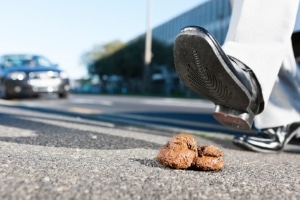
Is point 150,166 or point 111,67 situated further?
point 111,67

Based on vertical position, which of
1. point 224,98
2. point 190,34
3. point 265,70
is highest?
point 190,34

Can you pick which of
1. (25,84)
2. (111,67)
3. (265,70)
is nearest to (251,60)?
(265,70)

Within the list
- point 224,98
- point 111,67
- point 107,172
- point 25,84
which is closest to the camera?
point 107,172

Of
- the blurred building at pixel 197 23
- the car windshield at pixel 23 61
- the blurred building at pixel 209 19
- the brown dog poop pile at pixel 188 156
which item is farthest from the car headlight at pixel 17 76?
the blurred building at pixel 209 19

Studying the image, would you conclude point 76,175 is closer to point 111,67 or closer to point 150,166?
point 150,166

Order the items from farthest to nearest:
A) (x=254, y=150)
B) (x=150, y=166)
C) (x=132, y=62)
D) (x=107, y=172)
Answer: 1. (x=132, y=62)
2. (x=254, y=150)
3. (x=150, y=166)
4. (x=107, y=172)

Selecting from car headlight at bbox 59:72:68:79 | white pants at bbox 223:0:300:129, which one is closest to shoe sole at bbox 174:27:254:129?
white pants at bbox 223:0:300:129
